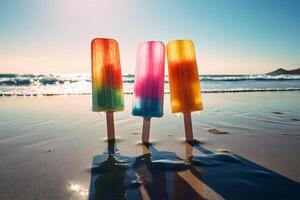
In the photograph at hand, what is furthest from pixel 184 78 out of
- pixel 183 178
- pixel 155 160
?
pixel 183 178

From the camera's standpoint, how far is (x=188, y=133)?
3074 millimetres

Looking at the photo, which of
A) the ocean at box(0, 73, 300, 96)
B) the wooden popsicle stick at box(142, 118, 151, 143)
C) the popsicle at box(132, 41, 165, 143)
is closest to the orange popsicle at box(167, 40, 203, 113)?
the popsicle at box(132, 41, 165, 143)

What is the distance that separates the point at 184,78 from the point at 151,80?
35cm

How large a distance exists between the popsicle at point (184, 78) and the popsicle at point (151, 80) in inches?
5.1

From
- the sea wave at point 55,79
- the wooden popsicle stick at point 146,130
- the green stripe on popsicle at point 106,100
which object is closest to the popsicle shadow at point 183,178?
the wooden popsicle stick at point 146,130

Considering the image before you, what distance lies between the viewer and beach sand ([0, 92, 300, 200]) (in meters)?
1.85

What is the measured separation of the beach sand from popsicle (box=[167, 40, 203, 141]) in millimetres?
375

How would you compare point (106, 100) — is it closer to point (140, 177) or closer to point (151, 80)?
point (151, 80)

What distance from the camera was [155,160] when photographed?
7.91 feet

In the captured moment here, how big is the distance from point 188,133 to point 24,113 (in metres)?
3.27

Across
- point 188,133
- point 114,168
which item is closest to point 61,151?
point 114,168

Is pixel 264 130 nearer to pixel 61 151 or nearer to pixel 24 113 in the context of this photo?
pixel 61 151

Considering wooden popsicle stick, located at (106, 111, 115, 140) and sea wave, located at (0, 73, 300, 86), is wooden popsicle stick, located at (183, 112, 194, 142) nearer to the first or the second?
wooden popsicle stick, located at (106, 111, 115, 140)

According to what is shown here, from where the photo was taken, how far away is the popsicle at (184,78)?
118 inches
